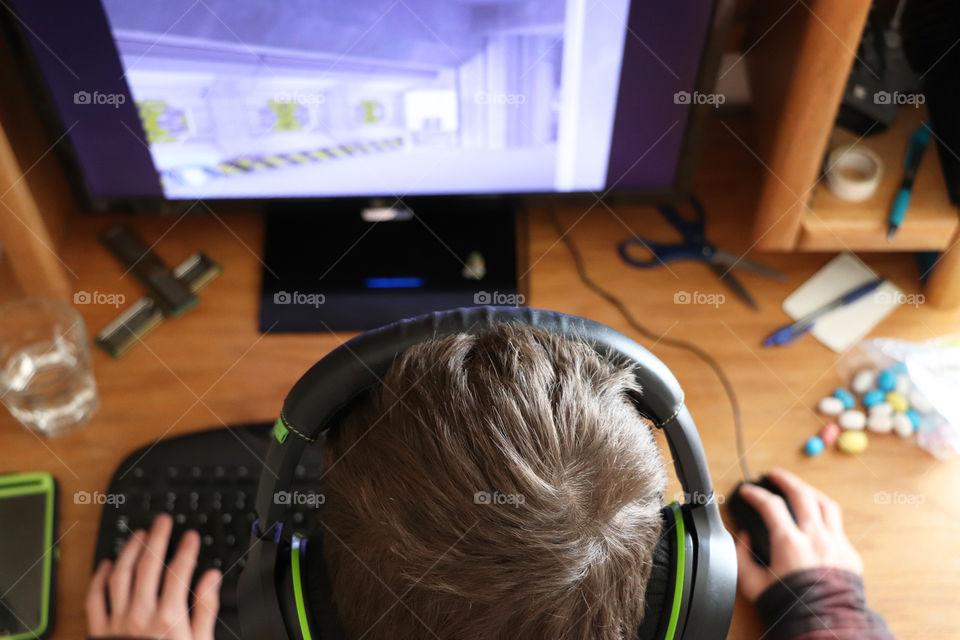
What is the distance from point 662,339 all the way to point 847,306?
0.22m

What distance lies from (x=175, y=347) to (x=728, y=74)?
2.48ft

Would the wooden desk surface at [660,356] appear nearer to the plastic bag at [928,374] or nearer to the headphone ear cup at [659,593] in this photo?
the plastic bag at [928,374]

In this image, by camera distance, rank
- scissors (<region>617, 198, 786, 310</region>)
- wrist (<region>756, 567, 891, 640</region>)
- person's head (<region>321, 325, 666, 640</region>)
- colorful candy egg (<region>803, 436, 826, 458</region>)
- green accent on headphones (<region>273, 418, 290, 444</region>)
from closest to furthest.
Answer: person's head (<region>321, 325, 666, 640</region>) < green accent on headphones (<region>273, 418, 290, 444</region>) < wrist (<region>756, 567, 891, 640</region>) < colorful candy egg (<region>803, 436, 826, 458</region>) < scissors (<region>617, 198, 786, 310</region>)

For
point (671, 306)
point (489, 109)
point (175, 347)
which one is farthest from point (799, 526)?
point (175, 347)

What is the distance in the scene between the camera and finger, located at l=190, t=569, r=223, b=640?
79 cm

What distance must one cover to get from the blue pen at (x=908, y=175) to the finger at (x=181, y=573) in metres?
0.78

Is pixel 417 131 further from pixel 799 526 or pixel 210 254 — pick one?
pixel 799 526

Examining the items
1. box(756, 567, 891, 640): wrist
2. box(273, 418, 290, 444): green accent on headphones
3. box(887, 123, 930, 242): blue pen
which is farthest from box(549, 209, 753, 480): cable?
box(273, 418, 290, 444): green accent on headphones

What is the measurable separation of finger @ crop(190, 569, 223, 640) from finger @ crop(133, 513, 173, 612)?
4 cm

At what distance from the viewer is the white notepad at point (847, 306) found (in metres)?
0.97

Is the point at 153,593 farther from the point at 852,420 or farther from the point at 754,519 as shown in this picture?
the point at 852,420

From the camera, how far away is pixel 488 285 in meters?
1.00

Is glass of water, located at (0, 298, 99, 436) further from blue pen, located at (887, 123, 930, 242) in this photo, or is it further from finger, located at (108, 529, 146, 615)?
blue pen, located at (887, 123, 930, 242)

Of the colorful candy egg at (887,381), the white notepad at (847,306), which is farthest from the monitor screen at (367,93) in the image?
the colorful candy egg at (887,381)
